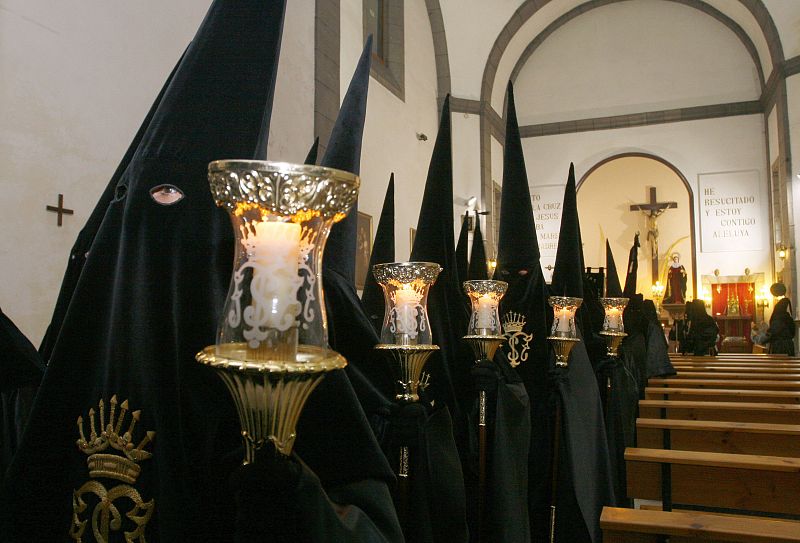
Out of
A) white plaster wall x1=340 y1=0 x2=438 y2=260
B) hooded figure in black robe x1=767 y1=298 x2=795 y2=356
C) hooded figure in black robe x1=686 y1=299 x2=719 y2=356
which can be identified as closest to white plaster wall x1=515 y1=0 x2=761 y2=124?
white plaster wall x1=340 y1=0 x2=438 y2=260

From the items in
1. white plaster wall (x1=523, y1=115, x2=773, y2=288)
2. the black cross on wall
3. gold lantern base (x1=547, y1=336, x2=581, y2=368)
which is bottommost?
gold lantern base (x1=547, y1=336, x2=581, y2=368)

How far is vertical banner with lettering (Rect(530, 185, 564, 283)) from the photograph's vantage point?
1625cm

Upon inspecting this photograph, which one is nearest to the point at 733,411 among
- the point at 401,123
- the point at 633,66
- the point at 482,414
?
the point at 482,414

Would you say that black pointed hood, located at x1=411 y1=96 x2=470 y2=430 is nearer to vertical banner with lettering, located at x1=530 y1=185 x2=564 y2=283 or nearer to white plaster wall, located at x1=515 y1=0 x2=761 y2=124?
vertical banner with lettering, located at x1=530 y1=185 x2=564 y2=283

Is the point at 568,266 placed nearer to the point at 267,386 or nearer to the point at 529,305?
the point at 529,305

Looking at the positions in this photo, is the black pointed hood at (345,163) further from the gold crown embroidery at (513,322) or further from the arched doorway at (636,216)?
the arched doorway at (636,216)

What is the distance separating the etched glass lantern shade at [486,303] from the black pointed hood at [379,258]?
15.2 inches

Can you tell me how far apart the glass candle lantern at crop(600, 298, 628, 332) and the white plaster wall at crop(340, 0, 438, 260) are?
4.31 meters

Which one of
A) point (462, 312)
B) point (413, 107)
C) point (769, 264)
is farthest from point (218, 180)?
point (769, 264)

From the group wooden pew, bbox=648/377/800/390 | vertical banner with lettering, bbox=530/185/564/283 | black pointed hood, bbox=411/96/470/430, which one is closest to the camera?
black pointed hood, bbox=411/96/470/430

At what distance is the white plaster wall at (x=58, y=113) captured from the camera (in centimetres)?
357

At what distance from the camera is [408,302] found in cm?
208

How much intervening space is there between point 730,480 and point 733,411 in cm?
127

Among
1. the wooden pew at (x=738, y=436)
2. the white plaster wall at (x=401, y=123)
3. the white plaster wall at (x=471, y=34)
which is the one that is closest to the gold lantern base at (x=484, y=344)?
the wooden pew at (x=738, y=436)
